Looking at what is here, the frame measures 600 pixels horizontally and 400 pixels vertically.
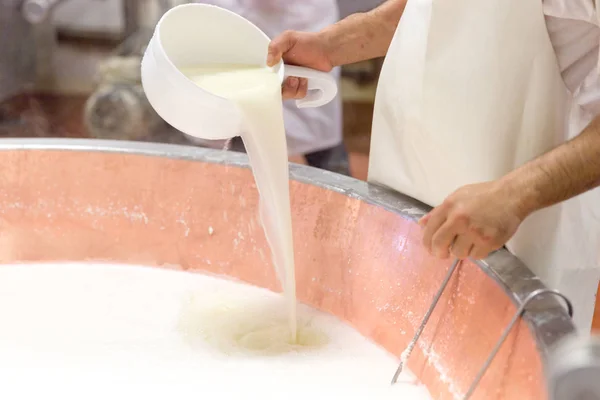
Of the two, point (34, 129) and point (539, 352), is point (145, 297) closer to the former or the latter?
point (539, 352)

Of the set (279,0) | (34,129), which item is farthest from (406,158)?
(34,129)

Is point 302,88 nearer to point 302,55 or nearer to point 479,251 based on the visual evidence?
point 302,55

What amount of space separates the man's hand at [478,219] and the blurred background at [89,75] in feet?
5.87

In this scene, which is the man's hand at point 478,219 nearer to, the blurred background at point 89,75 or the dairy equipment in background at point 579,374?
the dairy equipment in background at point 579,374

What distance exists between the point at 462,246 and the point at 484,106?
0.70 ft

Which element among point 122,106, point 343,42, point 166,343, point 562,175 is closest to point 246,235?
point 166,343

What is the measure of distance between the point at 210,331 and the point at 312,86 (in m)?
0.38

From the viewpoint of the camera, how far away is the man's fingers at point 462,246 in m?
0.76

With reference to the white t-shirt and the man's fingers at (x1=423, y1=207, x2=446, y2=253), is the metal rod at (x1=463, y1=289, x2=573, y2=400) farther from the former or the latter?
the white t-shirt

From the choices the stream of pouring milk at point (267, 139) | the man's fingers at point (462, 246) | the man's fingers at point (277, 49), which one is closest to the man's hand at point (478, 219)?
the man's fingers at point (462, 246)

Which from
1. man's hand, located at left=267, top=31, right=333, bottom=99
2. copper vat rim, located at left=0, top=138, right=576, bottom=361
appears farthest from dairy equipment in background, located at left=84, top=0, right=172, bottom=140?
man's hand, located at left=267, top=31, right=333, bottom=99

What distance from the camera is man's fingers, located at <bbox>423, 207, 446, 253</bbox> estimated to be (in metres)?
0.77

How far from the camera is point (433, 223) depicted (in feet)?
2.56

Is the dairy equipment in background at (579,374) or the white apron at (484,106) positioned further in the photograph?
the white apron at (484,106)
